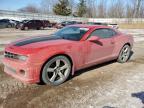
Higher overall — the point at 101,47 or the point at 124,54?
the point at 101,47

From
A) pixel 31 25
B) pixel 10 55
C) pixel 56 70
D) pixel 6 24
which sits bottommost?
pixel 56 70

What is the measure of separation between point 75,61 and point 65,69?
1.12ft

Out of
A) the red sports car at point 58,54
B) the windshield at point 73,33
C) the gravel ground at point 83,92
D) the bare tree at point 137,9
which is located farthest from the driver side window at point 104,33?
the bare tree at point 137,9

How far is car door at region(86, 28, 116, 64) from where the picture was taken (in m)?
5.63

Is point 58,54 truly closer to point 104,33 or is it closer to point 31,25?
point 104,33

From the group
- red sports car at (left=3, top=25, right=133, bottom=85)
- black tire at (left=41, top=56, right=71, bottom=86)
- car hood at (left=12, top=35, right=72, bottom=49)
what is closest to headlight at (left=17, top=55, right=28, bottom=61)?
red sports car at (left=3, top=25, right=133, bottom=85)

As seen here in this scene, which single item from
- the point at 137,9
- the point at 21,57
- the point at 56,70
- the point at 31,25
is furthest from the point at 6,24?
the point at 137,9

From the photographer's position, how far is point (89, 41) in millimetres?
5551

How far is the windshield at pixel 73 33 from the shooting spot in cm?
559

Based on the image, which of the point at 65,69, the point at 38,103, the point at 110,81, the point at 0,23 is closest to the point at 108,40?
the point at 110,81

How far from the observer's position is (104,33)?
637 centimetres

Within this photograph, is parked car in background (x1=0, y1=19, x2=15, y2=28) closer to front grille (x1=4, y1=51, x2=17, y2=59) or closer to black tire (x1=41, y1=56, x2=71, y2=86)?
front grille (x1=4, y1=51, x2=17, y2=59)

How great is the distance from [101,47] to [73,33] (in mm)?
895

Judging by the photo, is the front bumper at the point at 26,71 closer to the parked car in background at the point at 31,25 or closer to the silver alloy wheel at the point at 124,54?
the silver alloy wheel at the point at 124,54
